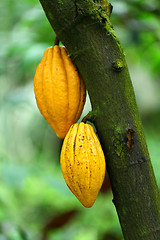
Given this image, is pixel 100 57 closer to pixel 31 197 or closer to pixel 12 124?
pixel 31 197

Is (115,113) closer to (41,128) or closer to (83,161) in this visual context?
(83,161)

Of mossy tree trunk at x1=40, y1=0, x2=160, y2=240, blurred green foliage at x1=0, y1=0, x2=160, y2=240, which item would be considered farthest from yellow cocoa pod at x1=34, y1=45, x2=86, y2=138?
blurred green foliage at x1=0, y1=0, x2=160, y2=240

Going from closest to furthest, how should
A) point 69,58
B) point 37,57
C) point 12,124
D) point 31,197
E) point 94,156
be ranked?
point 94,156, point 69,58, point 37,57, point 31,197, point 12,124

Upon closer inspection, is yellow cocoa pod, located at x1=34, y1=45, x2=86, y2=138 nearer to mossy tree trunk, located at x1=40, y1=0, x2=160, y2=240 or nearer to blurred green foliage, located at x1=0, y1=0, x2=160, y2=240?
mossy tree trunk, located at x1=40, y1=0, x2=160, y2=240

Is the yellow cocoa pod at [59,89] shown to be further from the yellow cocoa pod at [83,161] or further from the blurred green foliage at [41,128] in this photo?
the blurred green foliage at [41,128]

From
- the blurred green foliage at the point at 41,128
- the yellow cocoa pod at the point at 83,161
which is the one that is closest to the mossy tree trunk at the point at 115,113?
the yellow cocoa pod at the point at 83,161

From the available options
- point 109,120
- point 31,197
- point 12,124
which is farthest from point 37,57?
point 12,124
